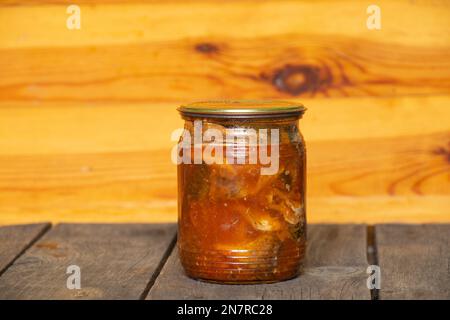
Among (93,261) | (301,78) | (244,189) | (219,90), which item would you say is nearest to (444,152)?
(301,78)

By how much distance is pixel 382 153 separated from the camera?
1.77m

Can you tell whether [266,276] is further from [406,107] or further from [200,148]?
[406,107]

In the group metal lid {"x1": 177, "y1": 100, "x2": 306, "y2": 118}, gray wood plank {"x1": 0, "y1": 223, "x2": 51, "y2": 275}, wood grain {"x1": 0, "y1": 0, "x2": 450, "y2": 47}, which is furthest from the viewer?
wood grain {"x1": 0, "y1": 0, "x2": 450, "y2": 47}

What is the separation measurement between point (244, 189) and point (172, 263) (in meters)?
0.25

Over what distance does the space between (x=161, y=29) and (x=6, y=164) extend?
1.38ft

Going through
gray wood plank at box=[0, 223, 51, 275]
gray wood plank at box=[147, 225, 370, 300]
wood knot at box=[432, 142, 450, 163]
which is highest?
wood knot at box=[432, 142, 450, 163]

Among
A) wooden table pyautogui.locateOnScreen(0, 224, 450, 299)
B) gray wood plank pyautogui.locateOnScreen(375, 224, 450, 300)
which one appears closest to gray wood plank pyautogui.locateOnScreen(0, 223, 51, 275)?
wooden table pyautogui.locateOnScreen(0, 224, 450, 299)

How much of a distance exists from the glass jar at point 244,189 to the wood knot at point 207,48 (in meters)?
0.41

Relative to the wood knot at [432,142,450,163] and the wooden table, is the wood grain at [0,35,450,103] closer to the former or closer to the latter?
the wood knot at [432,142,450,163]

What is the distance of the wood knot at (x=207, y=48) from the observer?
5.77ft

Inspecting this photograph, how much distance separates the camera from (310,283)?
1370 mm

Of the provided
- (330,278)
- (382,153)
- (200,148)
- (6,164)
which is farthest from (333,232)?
(6,164)

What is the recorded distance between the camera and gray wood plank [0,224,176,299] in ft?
4.38

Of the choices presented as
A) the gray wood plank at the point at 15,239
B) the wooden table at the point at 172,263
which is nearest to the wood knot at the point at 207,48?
the wooden table at the point at 172,263
